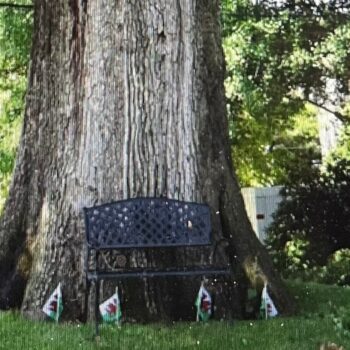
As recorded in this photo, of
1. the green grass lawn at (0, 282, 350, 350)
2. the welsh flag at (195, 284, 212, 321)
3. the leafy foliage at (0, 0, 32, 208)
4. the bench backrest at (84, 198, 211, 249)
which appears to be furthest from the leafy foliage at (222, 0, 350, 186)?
the green grass lawn at (0, 282, 350, 350)

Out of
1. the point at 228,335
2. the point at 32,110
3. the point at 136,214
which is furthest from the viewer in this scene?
the point at 32,110

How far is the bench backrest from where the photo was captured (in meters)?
6.72

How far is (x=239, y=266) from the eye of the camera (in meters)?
7.65

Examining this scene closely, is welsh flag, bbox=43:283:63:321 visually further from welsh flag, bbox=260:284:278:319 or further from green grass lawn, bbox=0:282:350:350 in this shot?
welsh flag, bbox=260:284:278:319

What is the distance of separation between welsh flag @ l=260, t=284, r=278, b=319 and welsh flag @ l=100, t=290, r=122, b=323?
4.53 feet

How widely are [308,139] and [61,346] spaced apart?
30262mm

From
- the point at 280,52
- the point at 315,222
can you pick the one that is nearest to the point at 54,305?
the point at 315,222

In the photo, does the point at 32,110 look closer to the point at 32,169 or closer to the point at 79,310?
the point at 32,169

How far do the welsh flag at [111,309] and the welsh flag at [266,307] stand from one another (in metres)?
1.38

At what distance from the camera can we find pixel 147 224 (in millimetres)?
6871

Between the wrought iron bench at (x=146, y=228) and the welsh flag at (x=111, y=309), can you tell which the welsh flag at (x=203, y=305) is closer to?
the wrought iron bench at (x=146, y=228)

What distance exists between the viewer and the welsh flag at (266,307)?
24.2 ft

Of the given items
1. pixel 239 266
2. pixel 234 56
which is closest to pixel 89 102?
pixel 239 266

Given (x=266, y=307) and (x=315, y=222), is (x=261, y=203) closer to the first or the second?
(x=315, y=222)
